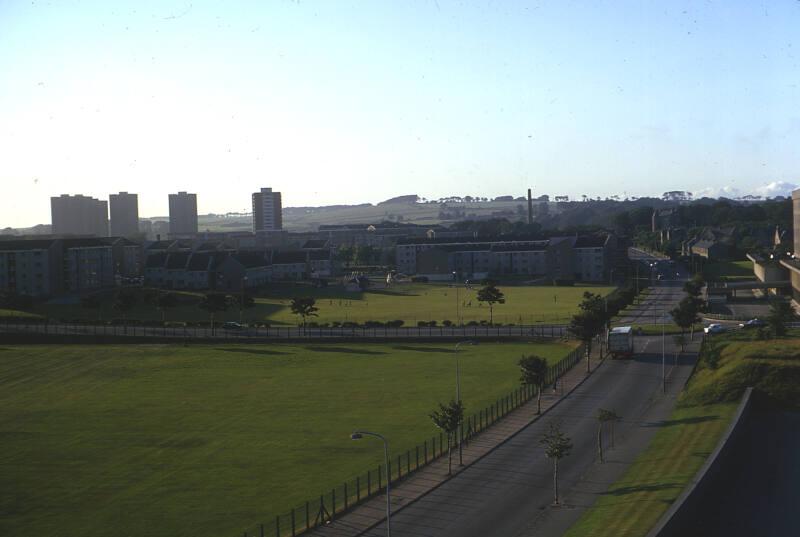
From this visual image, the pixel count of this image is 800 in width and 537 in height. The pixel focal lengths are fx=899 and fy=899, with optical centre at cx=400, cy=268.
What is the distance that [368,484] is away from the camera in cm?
2072

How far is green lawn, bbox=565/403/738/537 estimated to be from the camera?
57.3ft

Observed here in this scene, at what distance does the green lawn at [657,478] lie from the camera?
17.5 metres

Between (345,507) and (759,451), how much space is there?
38.3ft

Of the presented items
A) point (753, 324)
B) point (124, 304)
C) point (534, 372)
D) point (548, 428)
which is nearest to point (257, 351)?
point (124, 304)

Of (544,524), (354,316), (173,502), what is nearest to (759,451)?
(544,524)

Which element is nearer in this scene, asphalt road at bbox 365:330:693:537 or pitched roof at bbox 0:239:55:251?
asphalt road at bbox 365:330:693:537

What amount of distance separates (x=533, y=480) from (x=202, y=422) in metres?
12.1

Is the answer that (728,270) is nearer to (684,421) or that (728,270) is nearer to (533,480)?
(684,421)

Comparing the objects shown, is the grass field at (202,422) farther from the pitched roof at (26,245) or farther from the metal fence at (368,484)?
the pitched roof at (26,245)

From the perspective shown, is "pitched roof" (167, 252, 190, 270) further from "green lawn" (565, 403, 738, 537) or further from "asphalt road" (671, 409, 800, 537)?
"asphalt road" (671, 409, 800, 537)

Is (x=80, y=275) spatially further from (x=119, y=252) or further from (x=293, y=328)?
(x=293, y=328)

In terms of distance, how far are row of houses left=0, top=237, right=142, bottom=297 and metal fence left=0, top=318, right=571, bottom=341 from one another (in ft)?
64.2

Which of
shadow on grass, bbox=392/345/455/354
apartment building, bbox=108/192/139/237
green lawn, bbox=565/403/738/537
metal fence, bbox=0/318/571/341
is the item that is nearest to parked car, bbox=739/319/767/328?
metal fence, bbox=0/318/571/341

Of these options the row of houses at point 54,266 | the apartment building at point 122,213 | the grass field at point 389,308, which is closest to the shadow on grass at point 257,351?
the grass field at point 389,308
